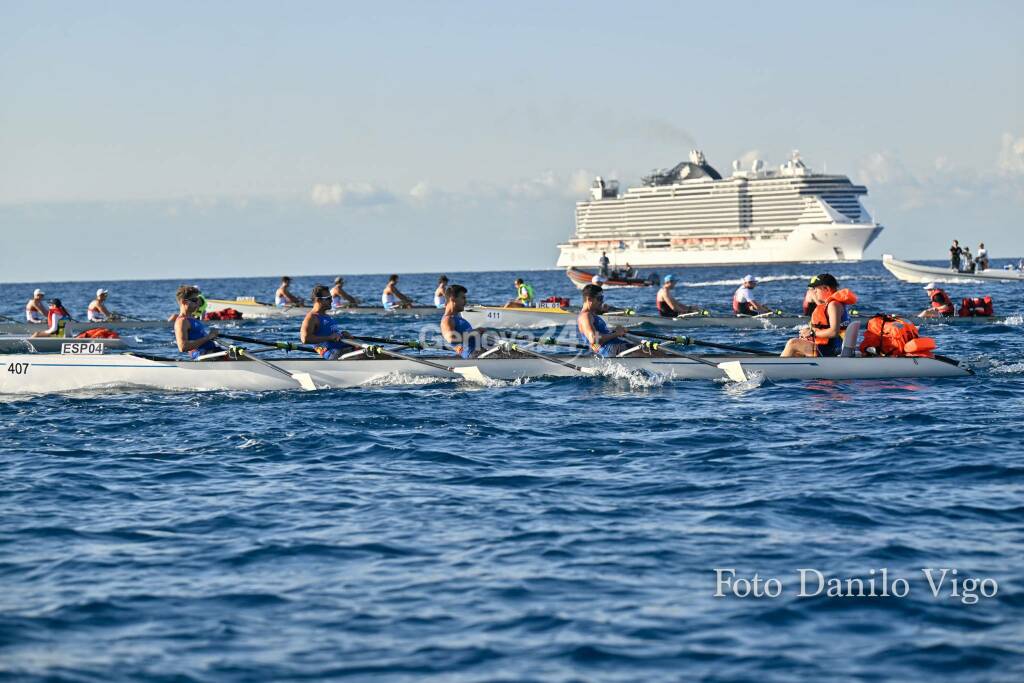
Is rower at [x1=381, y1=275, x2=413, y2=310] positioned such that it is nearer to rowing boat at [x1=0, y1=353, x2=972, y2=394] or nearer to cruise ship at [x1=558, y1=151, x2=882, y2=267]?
rowing boat at [x1=0, y1=353, x2=972, y2=394]

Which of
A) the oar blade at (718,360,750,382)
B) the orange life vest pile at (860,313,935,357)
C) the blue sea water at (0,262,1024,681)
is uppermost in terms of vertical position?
the orange life vest pile at (860,313,935,357)

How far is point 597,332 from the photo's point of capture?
1723 cm

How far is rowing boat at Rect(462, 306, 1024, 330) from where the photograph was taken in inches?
1102

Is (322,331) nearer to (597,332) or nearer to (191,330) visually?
(191,330)

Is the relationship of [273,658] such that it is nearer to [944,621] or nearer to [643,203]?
[944,621]

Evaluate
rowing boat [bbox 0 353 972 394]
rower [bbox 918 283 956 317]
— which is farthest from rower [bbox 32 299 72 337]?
rower [bbox 918 283 956 317]

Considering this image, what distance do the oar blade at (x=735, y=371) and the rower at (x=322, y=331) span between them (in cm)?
566

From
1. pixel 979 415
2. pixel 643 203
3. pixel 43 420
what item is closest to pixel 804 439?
pixel 979 415

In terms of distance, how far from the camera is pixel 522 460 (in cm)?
1122

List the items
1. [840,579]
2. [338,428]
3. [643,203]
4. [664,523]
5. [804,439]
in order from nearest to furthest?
[840,579]
[664,523]
[804,439]
[338,428]
[643,203]

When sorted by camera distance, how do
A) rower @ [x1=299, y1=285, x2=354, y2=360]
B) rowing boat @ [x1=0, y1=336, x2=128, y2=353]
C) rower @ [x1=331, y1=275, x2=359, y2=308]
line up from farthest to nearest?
1. rower @ [x1=331, y1=275, x2=359, y2=308]
2. rowing boat @ [x1=0, y1=336, x2=128, y2=353]
3. rower @ [x1=299, y1=285, x2=354, y2=360]

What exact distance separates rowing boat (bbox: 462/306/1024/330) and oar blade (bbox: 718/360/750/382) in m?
10.1

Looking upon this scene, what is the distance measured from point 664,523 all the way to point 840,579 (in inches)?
67.2

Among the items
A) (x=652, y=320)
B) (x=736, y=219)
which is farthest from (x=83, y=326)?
(x=736, y=219)
